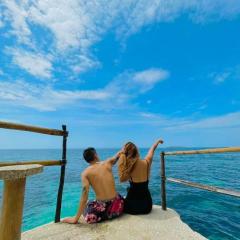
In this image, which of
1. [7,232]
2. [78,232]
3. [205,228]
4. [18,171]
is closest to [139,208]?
[78,232]

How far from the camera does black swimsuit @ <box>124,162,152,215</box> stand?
403cm

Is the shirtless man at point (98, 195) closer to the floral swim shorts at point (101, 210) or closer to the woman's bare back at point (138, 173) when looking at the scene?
the floral swim shorts at point (101, 210)

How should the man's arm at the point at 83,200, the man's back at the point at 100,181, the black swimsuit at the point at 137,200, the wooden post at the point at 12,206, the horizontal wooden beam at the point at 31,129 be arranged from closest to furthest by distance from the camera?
the wooden post at the point at 12,206 → the horizontal wooden beam at the point at 31,129 → the man's arm at the point at 83,200 → the man's back at the point at 100,181 → the black swimsuit at the point at 137,200

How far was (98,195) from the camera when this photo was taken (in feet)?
12.6

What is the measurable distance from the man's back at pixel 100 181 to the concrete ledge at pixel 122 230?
1.40 ft

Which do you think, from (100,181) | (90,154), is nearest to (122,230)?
(100,181)

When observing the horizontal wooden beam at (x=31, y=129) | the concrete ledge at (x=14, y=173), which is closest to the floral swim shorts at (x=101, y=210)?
the horizontal wooden beam at (x=31, y=129)

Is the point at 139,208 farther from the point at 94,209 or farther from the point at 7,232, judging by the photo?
the point at 7,232

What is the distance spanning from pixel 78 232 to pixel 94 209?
17.9 inches

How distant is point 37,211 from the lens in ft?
31.8

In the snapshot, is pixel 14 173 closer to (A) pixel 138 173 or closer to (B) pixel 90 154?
(B) pixel 90 154

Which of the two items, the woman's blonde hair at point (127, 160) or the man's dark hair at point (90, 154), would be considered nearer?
the man's dark hair at point (90, 154)

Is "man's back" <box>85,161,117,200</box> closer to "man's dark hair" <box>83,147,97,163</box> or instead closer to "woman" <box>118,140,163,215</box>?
"man's dark hair" <box>83,147,97,163</box>

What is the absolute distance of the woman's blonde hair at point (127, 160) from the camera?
159 inches
